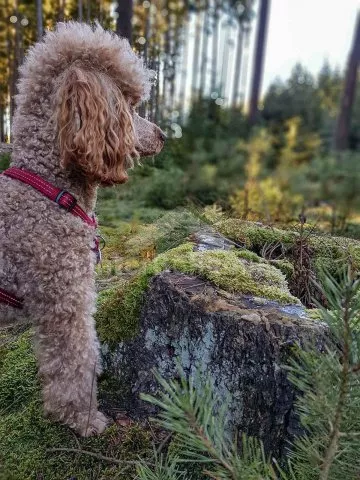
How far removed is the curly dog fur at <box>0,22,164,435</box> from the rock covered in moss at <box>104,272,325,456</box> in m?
0.34

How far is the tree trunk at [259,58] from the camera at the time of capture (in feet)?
56.7

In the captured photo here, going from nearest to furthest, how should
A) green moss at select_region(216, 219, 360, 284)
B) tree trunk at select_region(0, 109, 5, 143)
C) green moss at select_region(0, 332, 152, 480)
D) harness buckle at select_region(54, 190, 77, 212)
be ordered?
green moss at select_region(0, 332, 152, 480) → harness buckle at select_region(54, 190, 77, 212) → green moss at select_region(216, 219, 360, 284) → tree trunk at select_region(0, 109, 5, 143)

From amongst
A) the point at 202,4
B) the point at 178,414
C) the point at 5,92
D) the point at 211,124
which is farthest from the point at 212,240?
the point at 202,4

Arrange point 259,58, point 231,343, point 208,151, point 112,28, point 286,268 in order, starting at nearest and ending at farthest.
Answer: point 231,343, point 286,268, point 112,28, point 208,151, point 259,58

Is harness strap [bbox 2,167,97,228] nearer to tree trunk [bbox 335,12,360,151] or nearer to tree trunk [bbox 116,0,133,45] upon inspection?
tree trunk [bbox 116,0,133,45]

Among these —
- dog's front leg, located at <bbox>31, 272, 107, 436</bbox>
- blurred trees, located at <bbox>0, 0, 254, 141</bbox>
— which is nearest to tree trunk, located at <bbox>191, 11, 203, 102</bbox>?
blurred trees, located at <bbox>0, 0, 254, 141</bbox>

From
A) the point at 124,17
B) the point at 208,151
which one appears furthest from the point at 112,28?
the point at 208,151

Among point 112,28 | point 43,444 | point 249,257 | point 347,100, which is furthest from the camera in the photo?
point 347,100

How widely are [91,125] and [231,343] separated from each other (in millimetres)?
1262

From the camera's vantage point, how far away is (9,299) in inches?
94.5

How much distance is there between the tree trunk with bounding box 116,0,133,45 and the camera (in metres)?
5.82

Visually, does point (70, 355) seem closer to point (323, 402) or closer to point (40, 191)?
point (40, 191)

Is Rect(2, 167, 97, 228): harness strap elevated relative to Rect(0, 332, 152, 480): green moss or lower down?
elevated

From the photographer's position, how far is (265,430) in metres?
2.20
